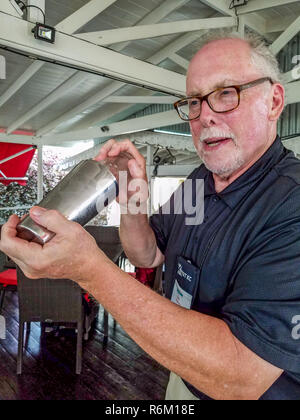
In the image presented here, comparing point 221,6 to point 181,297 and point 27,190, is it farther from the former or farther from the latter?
point 27,190

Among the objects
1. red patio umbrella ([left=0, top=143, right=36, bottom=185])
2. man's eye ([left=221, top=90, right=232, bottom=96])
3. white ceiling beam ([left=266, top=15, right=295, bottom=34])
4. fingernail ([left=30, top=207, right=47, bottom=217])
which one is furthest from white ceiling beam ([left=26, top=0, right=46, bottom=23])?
red patio umbrella ([left=0, top=143, right=36, bottom=185])

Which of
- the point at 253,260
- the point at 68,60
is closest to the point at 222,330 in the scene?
the point at 253,260

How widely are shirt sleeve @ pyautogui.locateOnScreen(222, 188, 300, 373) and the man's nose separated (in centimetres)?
38

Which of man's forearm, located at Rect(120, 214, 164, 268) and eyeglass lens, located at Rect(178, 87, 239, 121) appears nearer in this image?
eyeglass lens, located at Rect(178, 87, 239, 121)

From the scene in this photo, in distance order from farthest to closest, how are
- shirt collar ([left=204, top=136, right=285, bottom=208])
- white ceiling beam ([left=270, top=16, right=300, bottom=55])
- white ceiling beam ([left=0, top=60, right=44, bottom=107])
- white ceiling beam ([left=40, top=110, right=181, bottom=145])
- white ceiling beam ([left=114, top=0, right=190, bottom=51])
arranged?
white ceiling beam ([left=40, top=110, right=181, bottom=145])
white ceiling beam ([left=0, top=60, right=44, bottom=107])
white ceiling beam ([left=114, top=0, right=190, bottom=51])
white ceiling beam ([left=270, top=16, right=300, bottom=55])
shirt collar ([left=204, top=136, right=285, bottom=208])

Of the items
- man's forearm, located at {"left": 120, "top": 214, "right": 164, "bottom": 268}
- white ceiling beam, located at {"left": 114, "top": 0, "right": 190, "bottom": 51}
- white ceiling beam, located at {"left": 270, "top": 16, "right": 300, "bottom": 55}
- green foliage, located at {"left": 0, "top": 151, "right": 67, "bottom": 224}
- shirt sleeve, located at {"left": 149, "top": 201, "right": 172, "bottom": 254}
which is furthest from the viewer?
green foliage, located at {"left": 0, "top": 151, "right": 67, "bottom": 224}

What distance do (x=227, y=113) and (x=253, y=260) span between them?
450 millimetres

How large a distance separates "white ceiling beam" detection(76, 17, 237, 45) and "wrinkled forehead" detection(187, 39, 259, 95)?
6.04 ft

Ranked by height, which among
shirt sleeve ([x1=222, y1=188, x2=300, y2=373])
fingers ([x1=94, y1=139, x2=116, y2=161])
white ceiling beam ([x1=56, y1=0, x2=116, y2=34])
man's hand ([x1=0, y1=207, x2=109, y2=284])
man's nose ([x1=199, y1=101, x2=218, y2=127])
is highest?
white ceiling beam ([x1=56, y1=0, x2=116, y2=34])

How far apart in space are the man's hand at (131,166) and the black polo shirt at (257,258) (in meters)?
0.19

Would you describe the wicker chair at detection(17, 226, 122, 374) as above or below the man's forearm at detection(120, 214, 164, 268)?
below

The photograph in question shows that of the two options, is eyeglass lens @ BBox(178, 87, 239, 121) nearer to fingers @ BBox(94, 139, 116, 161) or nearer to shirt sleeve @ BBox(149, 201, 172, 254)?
fingers @ BBox(94, 139, 116, 161)

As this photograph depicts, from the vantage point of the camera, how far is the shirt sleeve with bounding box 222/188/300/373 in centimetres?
56

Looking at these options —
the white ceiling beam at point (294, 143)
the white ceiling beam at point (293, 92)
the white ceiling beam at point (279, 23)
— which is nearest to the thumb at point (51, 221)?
the white ceiling beam at point (293, 92)
